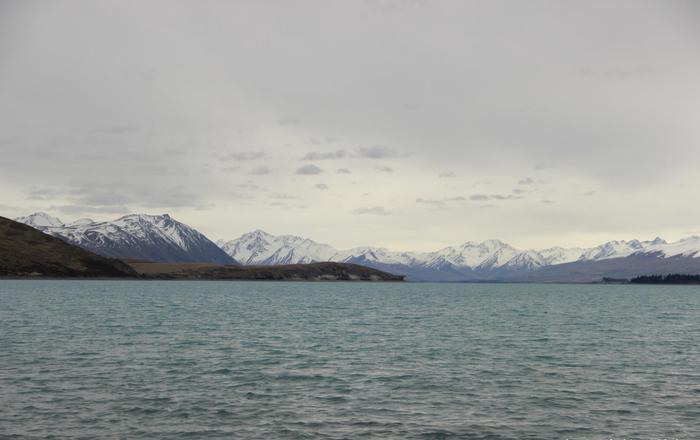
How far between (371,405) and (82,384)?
19971mm

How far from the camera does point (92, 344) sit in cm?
6456

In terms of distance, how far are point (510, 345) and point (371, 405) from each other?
117 feet

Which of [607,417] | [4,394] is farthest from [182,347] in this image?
[607,417]

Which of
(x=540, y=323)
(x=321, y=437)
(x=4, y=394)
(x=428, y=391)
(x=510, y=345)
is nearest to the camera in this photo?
(x=321, y=437)

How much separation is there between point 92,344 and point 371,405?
37.9 m

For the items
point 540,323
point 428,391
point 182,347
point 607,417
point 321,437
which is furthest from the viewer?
point 540,323

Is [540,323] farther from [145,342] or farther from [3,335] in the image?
[3,335]

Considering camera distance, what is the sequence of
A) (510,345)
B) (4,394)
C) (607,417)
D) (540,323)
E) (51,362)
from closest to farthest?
(607,417)
(4,394)
(51,362)
(510,345)
(540,323)

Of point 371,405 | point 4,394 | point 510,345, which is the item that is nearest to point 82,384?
point 4,394

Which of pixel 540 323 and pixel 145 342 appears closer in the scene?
pixel 145 342

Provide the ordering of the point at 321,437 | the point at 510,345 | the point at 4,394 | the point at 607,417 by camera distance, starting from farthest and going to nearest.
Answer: the point at 510,345, the point at 4,394, the point at 607,417, the point at 321,437

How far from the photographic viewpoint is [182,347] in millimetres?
63500

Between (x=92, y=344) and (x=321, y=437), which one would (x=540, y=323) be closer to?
(x=92, y=344)

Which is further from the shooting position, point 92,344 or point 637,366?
point 92,344
